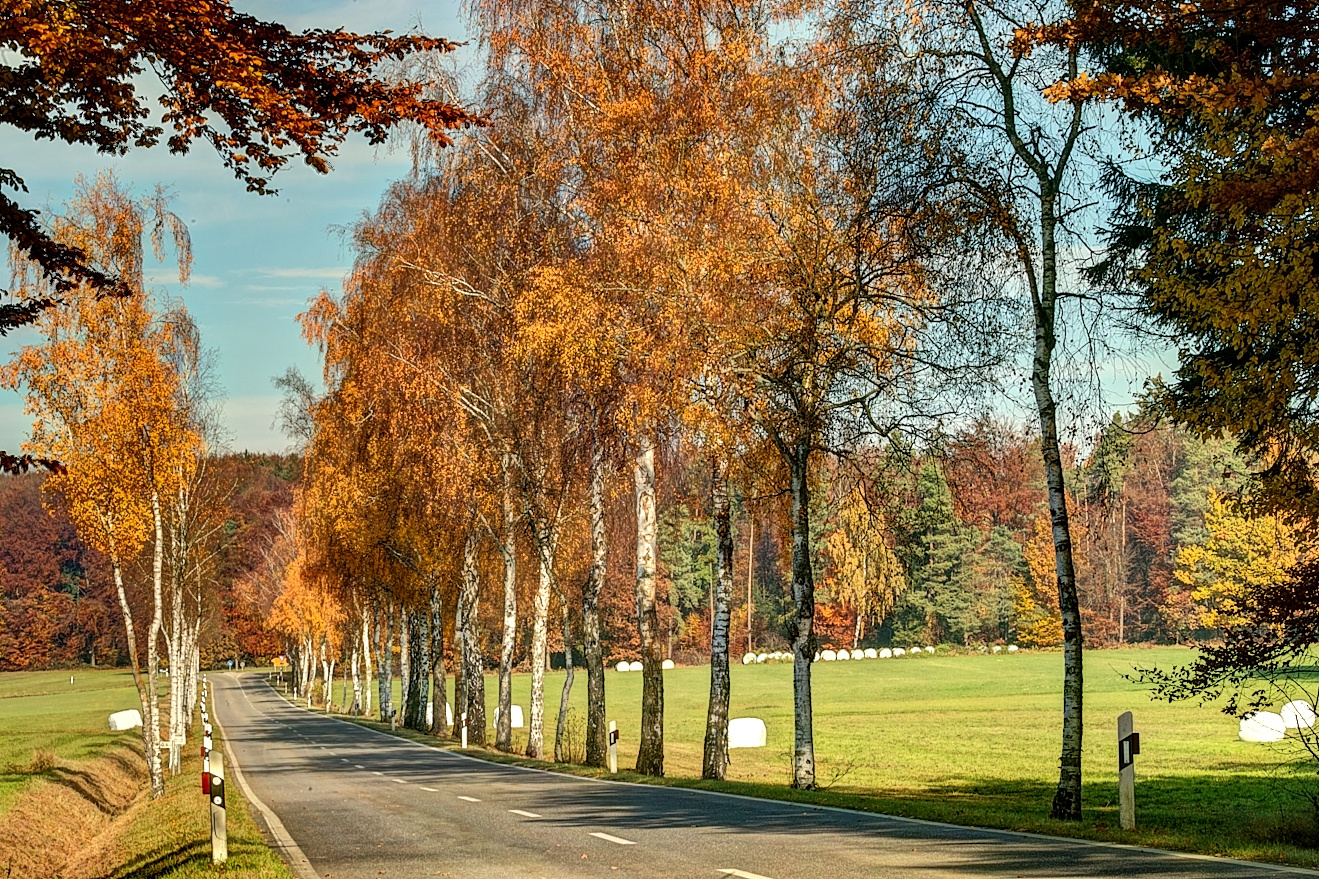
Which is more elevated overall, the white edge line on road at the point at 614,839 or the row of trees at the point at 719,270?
the row of trees at the point at 719,270

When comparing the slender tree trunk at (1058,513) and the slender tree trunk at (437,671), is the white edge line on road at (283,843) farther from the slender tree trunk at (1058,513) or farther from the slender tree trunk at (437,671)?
the slender tree trunk at (437,671)

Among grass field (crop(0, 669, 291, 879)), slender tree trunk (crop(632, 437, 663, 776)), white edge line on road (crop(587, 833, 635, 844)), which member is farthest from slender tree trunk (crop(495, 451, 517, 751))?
white edge line on road (crop(587, 833, 635, 844))

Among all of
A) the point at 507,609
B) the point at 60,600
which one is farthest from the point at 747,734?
the point at 60,600

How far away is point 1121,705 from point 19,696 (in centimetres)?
8100

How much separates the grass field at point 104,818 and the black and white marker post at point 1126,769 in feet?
26.5

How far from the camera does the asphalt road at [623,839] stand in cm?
984

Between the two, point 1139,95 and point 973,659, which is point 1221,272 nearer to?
point 1139,95

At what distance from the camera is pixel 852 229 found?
17.9 m

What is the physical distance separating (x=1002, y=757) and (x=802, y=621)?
47.4ft

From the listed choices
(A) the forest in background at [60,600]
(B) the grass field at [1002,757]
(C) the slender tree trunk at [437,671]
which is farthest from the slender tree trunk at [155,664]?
(A) the forest in background at [60,600]

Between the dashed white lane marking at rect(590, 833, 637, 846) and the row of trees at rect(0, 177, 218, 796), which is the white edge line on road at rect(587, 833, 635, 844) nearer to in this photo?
the dashed white lane marking at rect(590, 833, 637, 846)

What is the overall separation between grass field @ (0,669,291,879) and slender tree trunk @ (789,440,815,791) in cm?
807

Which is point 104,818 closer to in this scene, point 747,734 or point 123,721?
point 747,734

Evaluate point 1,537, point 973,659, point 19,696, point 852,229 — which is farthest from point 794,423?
point 1,537
